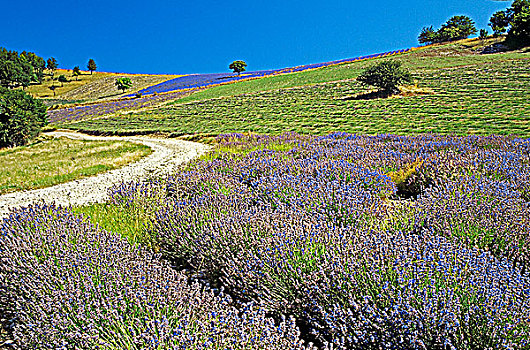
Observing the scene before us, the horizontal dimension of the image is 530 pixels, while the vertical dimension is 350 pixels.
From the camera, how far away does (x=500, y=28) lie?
4131 centimetres

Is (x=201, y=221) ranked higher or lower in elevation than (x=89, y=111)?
lower

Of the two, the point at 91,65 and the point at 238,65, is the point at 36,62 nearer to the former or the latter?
the point at 91,65

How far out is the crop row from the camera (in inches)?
470

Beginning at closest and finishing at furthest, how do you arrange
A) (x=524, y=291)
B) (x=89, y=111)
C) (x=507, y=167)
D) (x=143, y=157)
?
(x=524, y=291) → (x=507, y=167) → (x=143, y=157) → (x=89, y=111)

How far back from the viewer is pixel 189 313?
1522 mm

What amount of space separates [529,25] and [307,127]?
31.6m

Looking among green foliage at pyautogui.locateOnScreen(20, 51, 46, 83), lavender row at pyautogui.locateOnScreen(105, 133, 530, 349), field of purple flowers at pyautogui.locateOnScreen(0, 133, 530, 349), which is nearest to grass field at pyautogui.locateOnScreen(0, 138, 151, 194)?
lavender row at pyautogui.locateOnScreen(105, 133, 530, 349)

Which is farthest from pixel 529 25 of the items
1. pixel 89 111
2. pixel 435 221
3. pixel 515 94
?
pixel 89 111

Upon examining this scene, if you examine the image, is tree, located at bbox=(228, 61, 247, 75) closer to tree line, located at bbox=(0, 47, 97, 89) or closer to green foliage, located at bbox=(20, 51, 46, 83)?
tree line, located at bbox=(0, 47, 97, 89)

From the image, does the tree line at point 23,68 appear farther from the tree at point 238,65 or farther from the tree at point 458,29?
the tree at point 458,29

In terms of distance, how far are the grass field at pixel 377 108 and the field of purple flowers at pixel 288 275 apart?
8.50 metres

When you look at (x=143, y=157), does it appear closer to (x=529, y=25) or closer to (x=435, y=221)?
(x=435, y=221)

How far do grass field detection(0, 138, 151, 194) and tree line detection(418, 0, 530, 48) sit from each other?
38.5 m

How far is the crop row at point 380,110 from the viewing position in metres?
11.9
